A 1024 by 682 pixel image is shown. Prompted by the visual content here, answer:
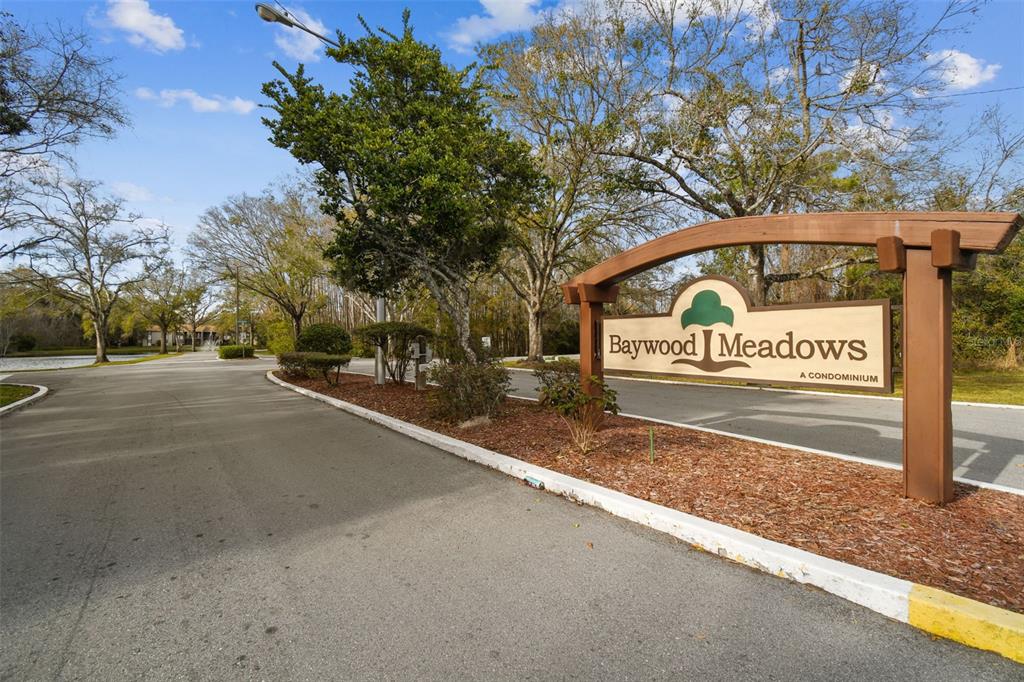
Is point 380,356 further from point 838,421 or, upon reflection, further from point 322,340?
point 838,421

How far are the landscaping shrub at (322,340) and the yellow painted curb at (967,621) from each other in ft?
53.4

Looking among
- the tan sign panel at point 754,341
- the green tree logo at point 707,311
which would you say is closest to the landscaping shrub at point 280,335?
the tan sign panel at point 754,341

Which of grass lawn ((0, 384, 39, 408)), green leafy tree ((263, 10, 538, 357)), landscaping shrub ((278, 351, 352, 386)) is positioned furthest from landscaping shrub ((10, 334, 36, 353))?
green leafy tree ((263, 10, 538, 357))

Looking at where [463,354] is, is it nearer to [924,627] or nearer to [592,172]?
[924,627]

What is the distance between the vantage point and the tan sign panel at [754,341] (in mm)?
4289

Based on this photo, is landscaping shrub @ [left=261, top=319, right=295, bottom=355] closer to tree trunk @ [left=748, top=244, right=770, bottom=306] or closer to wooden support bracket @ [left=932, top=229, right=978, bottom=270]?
tree trunk @ [left=748, top=244, right=770, bottom=306]

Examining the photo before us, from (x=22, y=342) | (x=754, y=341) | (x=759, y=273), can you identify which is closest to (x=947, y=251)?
(x=754, y=341)

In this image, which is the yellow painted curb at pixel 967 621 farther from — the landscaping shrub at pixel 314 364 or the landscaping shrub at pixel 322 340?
the landscaping shrub at pixel 322 340

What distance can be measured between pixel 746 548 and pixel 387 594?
7.39 ft

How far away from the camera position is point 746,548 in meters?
3.07

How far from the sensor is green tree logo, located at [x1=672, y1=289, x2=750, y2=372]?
5262mm

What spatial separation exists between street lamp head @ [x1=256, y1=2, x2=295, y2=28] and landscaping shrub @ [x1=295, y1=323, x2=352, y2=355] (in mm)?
9685

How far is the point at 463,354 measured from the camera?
7855 mm

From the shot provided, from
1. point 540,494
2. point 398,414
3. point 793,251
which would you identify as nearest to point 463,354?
point 398,414
